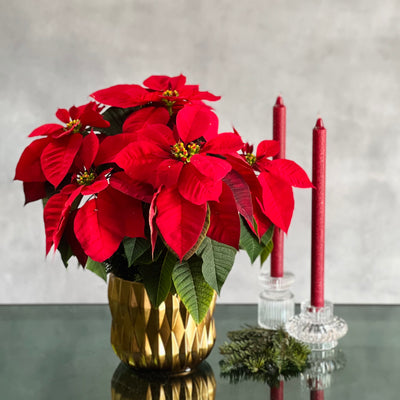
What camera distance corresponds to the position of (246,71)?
1.40m

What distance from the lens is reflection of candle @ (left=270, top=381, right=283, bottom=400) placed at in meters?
0.71

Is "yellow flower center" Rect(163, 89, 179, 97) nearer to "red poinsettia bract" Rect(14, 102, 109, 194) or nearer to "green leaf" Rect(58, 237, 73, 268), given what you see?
"red poinsettia bract" Rect(14, 102, 109, 194)

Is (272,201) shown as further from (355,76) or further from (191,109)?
(355,76)

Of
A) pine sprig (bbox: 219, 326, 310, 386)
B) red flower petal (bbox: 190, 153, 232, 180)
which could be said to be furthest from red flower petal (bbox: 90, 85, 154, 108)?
pine sprig (bbox: 219, 326, 310, 386)

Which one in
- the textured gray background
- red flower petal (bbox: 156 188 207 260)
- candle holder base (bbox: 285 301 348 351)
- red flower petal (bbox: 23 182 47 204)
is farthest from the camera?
the textured gray background

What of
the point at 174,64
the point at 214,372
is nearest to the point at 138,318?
the point at 214,372

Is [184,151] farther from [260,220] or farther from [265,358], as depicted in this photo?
[265,358]

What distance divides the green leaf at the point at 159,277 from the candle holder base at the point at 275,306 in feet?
0.84

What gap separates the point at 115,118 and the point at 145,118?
0.05 meters

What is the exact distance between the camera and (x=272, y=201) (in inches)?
25.9

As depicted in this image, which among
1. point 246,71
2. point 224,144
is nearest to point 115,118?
point 224,144

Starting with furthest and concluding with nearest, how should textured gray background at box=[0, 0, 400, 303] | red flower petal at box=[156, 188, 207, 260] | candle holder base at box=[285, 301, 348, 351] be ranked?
textured gray background at box=[0, 0, 400, 303] → candle holder base at box=[285, 301, 348, 351] → red flower petal at box=[156, 188, 207, 260]

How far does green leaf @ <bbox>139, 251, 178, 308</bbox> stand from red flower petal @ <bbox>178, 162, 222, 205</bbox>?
0.09 m

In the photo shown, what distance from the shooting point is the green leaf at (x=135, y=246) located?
24.1 inches
